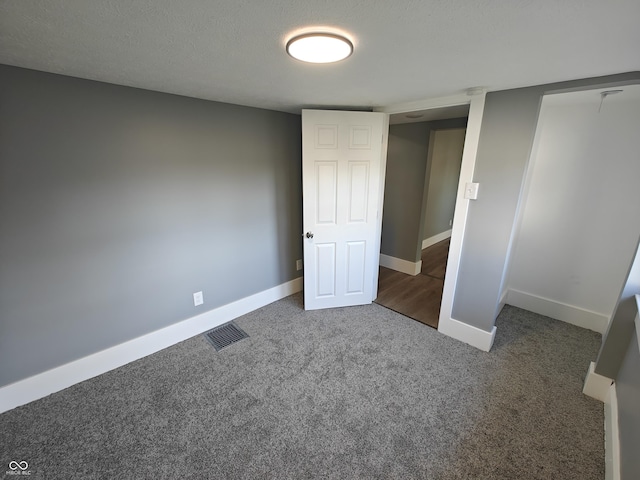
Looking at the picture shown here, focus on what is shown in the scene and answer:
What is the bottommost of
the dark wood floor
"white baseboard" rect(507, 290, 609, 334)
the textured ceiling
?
the dark wood floor

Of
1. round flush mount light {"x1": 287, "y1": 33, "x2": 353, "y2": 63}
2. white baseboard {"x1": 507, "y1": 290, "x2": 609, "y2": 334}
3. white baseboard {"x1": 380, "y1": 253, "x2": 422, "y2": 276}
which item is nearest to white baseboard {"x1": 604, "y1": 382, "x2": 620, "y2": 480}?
white baseboard {"x1": 507, "y1": 290, "x2": 609, "y2": 334}

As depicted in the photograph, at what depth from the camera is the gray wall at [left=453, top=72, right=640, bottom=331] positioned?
1.85 metres

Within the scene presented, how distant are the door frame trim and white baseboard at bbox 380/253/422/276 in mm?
1345

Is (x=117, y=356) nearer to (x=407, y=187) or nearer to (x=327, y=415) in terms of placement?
(x=327, y=415)

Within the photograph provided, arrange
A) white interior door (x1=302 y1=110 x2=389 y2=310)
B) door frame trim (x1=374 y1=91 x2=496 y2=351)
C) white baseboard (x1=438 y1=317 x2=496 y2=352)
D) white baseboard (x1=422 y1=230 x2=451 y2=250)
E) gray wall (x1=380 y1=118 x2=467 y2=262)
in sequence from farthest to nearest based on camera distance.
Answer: white baseboard (x1=422 y1=230 x2=451 y2=250) → gray wall (x1=380 y1=118 x2=467 y2=262) → white interior door (x1=302 y1=110 x2=389 y2=310) → white baseboard (x1=438 y1=317 x2=496 y2=352) → door frame trim (x1=374 y1=91 x2=496 y2=351)

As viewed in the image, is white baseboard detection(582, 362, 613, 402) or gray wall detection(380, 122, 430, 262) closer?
white baseboard detection(582, 362, 613, 402)

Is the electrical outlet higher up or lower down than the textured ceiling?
lower down

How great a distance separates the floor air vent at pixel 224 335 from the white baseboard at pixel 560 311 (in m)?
2.98

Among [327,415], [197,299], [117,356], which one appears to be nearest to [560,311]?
[327,415]

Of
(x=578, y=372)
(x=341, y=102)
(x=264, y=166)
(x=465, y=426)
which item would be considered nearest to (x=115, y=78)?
(x=264, y=166)

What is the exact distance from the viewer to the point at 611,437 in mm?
1485

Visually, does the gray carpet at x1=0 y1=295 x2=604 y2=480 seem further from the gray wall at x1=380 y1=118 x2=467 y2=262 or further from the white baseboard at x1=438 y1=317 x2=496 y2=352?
the gray wall at x1=380 y1=118 x2=467 y2=262

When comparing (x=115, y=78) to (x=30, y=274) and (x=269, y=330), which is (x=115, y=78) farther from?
(x=269, y=330)

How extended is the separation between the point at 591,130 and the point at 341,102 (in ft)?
7.27
